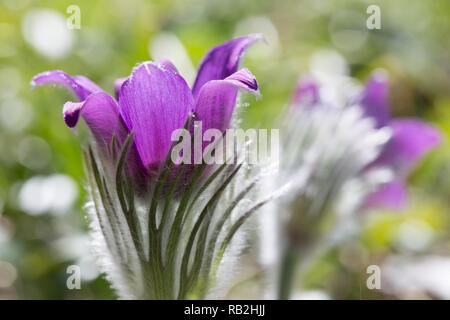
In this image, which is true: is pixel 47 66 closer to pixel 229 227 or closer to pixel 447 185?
pixel 229 227

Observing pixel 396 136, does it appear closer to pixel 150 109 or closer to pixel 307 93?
pixel 307 93

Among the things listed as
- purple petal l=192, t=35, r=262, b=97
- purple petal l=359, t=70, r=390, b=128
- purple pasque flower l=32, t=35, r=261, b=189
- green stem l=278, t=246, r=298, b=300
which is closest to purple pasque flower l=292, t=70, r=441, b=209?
purple petal l=359, t=70, r=390, b=128

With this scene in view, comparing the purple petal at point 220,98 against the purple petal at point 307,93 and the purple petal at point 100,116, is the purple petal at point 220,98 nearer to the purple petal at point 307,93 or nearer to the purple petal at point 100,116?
the purple petal at point 100,116

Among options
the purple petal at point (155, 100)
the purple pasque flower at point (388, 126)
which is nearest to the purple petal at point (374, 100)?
the purple pasque flower at point (388, 126)

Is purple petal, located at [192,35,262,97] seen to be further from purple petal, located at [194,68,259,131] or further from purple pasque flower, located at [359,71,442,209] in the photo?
purple pasque flower, located at [359,71,442,209]

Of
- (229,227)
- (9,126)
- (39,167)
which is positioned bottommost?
(229,227)
